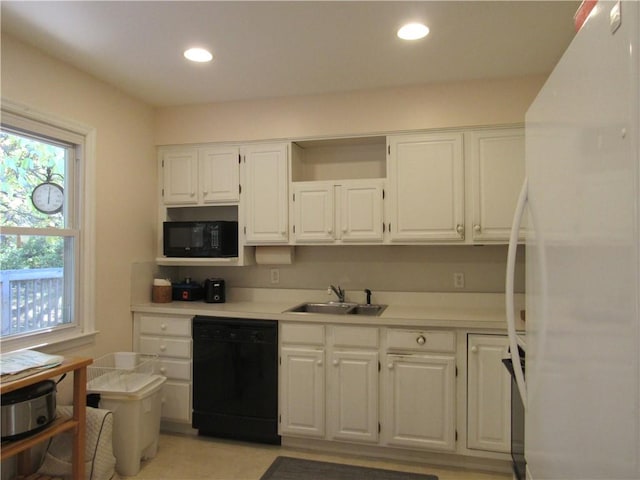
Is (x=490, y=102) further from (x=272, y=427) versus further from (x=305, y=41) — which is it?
(x=272, y=427)

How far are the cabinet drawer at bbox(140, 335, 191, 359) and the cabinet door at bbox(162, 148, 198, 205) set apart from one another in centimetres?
108

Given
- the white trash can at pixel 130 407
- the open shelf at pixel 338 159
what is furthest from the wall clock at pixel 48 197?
the open shelf at pixel 338 159

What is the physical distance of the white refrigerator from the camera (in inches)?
24.8

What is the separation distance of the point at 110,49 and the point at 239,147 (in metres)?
1.10

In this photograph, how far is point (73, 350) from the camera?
8.69 feet

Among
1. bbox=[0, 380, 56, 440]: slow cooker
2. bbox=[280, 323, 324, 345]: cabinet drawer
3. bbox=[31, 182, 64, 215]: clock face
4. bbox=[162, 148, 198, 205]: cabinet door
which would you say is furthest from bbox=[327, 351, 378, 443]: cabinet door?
bbox=[31, 182, 64, 215]: clock face

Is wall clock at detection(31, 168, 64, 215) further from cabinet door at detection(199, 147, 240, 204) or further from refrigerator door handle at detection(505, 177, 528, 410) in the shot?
refrigerator door handle at detection(505, 177, 528, 410)

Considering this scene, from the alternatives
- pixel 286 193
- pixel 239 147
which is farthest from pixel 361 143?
pixel 239 147

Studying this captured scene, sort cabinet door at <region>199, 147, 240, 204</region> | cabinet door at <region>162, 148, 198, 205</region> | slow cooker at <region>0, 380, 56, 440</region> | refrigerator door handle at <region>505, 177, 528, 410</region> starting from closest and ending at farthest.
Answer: refrigerator door handle at <region>505, 177, 528, 410</region> → slow cooker at <region>0, 380, 56, 440</region> → cabinet door at <region>199, 147, 240, 204</region> → cabinet door at <region>162, 148, 198, 205</region>

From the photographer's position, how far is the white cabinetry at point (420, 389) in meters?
2.60

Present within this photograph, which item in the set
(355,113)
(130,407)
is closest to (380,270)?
(355,113)

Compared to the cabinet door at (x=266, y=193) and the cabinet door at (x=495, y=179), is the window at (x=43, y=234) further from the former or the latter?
the cabinet door at (x=495, y=179)

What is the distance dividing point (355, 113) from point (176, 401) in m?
2.47

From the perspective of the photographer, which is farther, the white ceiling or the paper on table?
the white ceiling
